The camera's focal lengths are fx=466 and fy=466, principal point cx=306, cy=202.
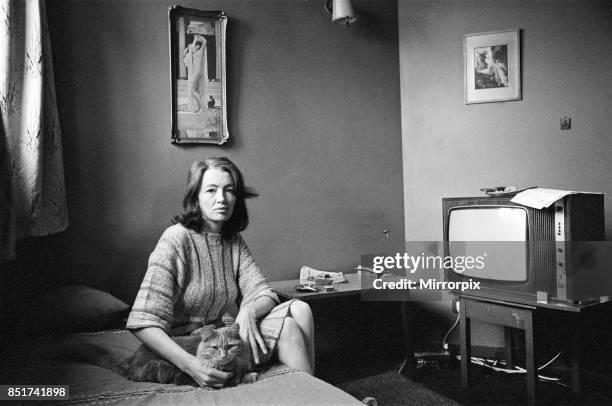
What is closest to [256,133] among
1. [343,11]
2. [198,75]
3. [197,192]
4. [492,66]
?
[198,75]

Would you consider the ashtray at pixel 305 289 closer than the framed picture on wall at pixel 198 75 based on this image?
Yes

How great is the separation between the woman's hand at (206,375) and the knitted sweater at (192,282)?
0.18m

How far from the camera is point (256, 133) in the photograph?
8.96ft

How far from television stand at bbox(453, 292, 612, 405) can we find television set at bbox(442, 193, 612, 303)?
0.04 m

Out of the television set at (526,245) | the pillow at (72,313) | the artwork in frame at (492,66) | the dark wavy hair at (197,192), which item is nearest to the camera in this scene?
the dark wavy hair at (197,192)

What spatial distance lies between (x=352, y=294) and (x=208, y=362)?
112 cm

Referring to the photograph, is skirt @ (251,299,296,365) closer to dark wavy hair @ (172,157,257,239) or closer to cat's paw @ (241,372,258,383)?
cat's paw @ (241,372,258,383)

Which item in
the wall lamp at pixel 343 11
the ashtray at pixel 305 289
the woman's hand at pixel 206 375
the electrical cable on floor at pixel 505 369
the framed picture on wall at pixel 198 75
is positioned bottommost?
the electrical cable on floor at pixel 505 369

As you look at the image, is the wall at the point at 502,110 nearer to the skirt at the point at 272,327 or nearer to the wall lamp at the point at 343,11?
the wall lamp at the point at 343,11

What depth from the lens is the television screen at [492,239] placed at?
218 centimetres

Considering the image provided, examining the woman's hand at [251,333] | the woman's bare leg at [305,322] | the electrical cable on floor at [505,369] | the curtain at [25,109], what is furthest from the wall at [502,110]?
the curtain at [25,109]

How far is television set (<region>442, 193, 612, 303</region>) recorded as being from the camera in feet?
6.57

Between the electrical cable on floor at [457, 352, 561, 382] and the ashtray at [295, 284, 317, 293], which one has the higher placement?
the ashtray at [295, 284, 317, 293]

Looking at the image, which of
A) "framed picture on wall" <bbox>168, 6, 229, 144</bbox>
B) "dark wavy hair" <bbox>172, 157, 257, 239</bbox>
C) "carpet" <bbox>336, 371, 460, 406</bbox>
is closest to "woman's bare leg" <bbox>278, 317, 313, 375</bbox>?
"dark wavy hair" <bbox>172, 157, 257, 239</bbox>
